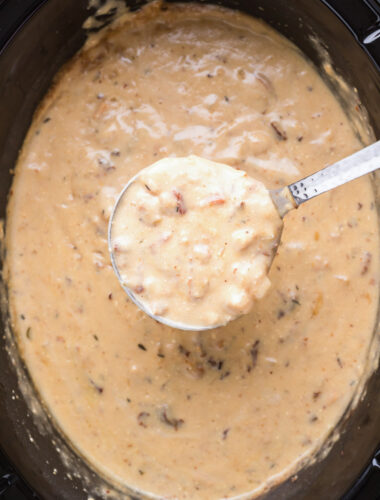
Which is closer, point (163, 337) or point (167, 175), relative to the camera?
point (167, 175)

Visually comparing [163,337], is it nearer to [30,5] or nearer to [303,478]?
[303,478]

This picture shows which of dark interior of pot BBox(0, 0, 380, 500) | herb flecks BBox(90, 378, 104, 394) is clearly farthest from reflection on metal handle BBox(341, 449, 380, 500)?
herb flecks BBox(90, 378, 104, 394)

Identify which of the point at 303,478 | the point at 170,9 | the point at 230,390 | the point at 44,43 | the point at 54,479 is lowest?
the point at 303,478

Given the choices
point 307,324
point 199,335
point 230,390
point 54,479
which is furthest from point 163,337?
point 54,479

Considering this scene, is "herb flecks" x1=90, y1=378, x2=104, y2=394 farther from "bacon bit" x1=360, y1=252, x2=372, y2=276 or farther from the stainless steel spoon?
"bacon bit" x1=360, y1=252, x2=372, y2=276

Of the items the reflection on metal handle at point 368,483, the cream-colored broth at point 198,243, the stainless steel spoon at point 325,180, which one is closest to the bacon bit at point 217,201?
the cream-colored broth at point 198,243

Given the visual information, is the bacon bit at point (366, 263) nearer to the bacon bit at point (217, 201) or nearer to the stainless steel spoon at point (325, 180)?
the stainless steel spoon at point (325, 180)
